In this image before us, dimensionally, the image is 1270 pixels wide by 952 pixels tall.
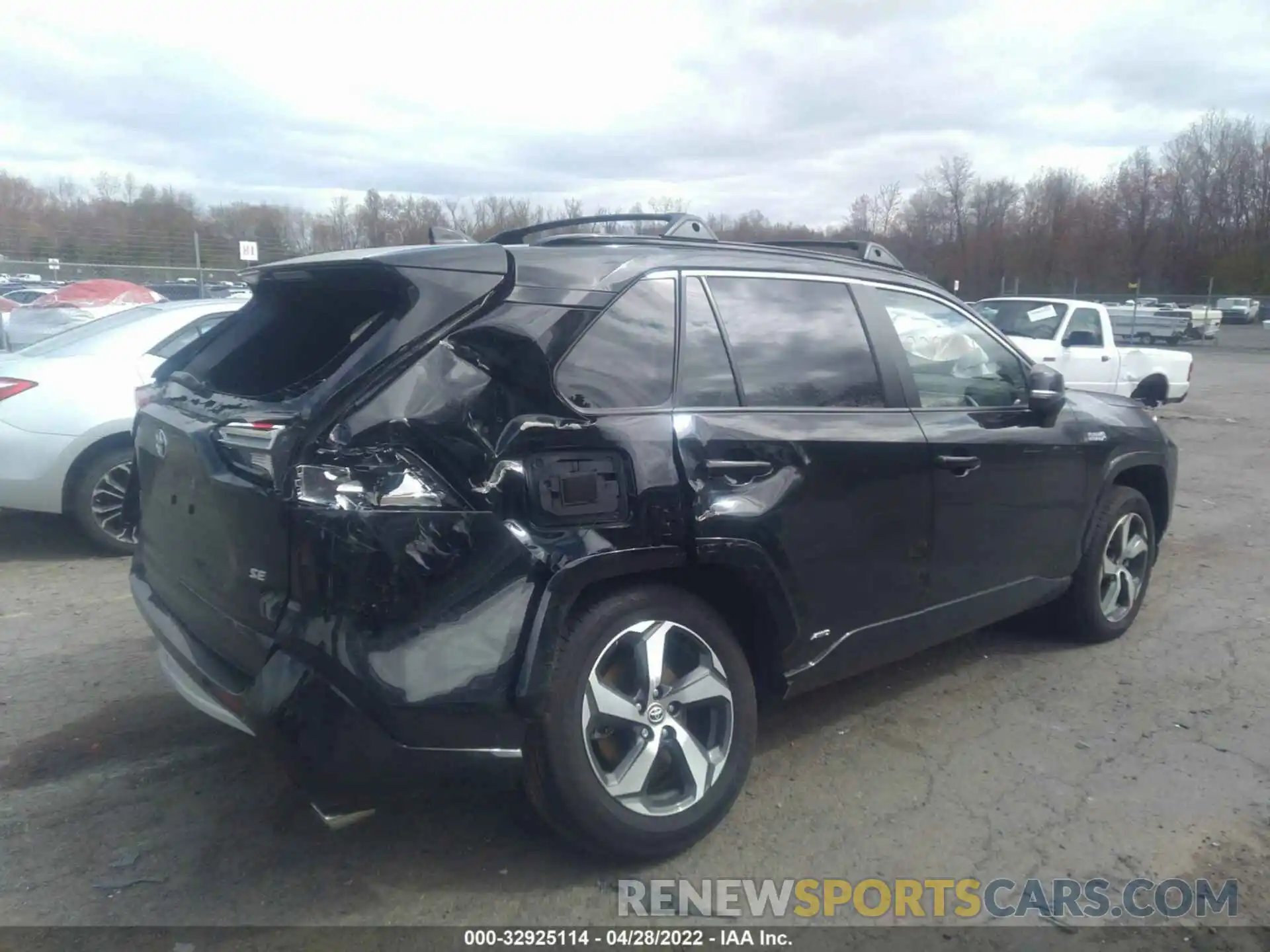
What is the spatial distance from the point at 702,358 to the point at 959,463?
128cm

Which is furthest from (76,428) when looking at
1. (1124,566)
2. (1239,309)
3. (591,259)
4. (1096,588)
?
(1239,309)

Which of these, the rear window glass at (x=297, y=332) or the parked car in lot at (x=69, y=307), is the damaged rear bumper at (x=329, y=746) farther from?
the parked car in lot at (x=69, y=307)

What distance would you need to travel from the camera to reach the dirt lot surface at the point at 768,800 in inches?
118

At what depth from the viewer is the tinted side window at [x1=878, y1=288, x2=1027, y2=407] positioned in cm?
405

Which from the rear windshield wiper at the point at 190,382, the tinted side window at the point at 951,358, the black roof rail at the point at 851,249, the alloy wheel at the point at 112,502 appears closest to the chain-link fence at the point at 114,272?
the alloy wheel at the point at 112,502

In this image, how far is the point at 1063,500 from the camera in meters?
4.60

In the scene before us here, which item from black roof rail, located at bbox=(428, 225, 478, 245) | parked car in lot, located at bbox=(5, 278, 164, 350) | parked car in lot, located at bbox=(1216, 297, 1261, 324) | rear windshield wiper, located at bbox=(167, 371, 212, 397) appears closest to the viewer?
rear windshield wiper, located at bbox=(167, 371, 212, 397)

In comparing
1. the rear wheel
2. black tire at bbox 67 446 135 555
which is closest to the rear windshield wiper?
black tire at bbox 67 446 135 555

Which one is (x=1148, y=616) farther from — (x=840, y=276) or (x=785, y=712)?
(x=840, y=276)

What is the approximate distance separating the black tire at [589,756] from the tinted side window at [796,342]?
78 centimetres

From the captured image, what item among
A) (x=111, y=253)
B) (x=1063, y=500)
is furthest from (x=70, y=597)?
(x=111, y=253)

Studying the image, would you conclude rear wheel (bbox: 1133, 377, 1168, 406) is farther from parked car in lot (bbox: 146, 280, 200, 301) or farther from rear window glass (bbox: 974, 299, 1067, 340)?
parked car in lot (bbox: 146, 280, 200, 301)

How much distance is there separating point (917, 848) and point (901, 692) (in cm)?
130

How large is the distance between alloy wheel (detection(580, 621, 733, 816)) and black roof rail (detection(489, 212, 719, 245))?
1532mm
